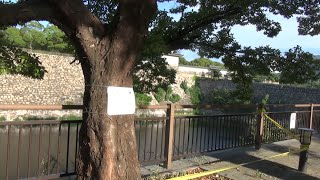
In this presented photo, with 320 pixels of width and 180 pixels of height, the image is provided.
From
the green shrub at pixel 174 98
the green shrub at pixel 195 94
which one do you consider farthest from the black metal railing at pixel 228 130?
the green shrub at pixel 195 94

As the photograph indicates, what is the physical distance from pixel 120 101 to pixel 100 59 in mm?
498

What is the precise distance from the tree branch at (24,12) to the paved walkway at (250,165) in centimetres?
304

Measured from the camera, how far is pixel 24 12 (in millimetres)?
3994

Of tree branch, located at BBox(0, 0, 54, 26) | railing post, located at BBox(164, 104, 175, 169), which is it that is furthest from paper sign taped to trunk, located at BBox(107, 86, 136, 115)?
railing post, located at BBox(164, 104, 175, 169)

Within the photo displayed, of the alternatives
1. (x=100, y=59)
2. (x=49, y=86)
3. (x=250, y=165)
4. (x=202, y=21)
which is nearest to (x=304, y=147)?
(x=250, y=165)

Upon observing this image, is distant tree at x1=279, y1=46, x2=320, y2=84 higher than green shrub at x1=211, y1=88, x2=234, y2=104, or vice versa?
distant tree at x1=279, y1=46, x2=320, y2=84

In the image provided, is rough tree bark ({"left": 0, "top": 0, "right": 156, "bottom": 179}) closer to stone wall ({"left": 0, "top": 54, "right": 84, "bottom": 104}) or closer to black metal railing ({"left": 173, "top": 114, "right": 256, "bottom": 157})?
black metal railing ({"left": 173, "top": 114, "right": 256, "bottom": 157})

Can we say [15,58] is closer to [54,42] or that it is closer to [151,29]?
[151,29]

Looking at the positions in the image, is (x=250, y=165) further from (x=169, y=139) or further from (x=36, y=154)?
(x=36, y=154)

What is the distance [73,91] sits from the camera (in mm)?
28391

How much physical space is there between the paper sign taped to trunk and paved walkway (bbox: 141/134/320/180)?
2006 mm

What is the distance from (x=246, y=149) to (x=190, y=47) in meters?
2.65

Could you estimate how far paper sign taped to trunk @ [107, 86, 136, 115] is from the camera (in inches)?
163

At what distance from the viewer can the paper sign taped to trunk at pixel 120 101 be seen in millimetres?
4148
